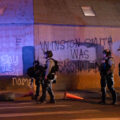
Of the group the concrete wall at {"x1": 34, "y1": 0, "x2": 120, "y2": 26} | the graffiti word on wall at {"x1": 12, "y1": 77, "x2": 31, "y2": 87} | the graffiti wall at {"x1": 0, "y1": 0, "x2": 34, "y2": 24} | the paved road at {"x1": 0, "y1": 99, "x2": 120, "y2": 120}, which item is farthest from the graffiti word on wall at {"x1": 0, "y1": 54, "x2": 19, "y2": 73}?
the paved road at {"x1": 0, "y1": 99, "x2": 120, "y2": 120}

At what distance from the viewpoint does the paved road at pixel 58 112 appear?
8.27 metres

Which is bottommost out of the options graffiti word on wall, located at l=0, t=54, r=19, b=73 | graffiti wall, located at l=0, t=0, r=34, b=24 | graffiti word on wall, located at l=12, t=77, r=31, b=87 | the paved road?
Answer: the paved road

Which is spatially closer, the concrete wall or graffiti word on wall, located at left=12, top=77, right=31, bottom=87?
graffiti word on wall, located at left=12, top=77, right=31, bottom=87

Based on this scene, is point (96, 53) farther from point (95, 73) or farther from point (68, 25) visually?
point (68, 25)

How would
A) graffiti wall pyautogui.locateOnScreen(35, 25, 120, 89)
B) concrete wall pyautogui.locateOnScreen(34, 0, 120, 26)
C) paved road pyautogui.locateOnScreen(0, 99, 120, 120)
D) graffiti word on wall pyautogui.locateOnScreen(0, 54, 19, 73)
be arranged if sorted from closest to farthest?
paved road pyautogui.locateOnScreen(0, 99, 120, 120) < graffiti word on wall pyautogui.locateOnScreen(0, 54, 19, 73) < graffiti wall pyautogui.locateOnScreen(35, 25, 120, 89) < concrete wall pyautogui.locateOnScreen(34, 0, 120, 26)

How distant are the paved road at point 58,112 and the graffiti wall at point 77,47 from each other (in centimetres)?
467

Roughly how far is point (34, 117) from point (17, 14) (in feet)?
25.2

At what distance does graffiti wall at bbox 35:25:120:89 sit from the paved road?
184 inches

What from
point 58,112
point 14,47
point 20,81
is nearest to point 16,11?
point 14,47

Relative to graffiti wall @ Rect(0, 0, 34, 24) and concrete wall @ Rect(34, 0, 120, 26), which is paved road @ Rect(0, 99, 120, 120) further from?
concrete wall @ Rect(34, 0, 120, 26)

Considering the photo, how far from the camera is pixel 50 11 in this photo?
15477 mm

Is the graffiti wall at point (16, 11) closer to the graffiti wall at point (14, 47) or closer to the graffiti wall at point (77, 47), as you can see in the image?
the graffiti wall at point (14, 47)

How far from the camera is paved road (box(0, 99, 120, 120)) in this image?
27.1 ft

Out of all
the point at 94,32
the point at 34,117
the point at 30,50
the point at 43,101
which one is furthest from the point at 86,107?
the point at 94,32
